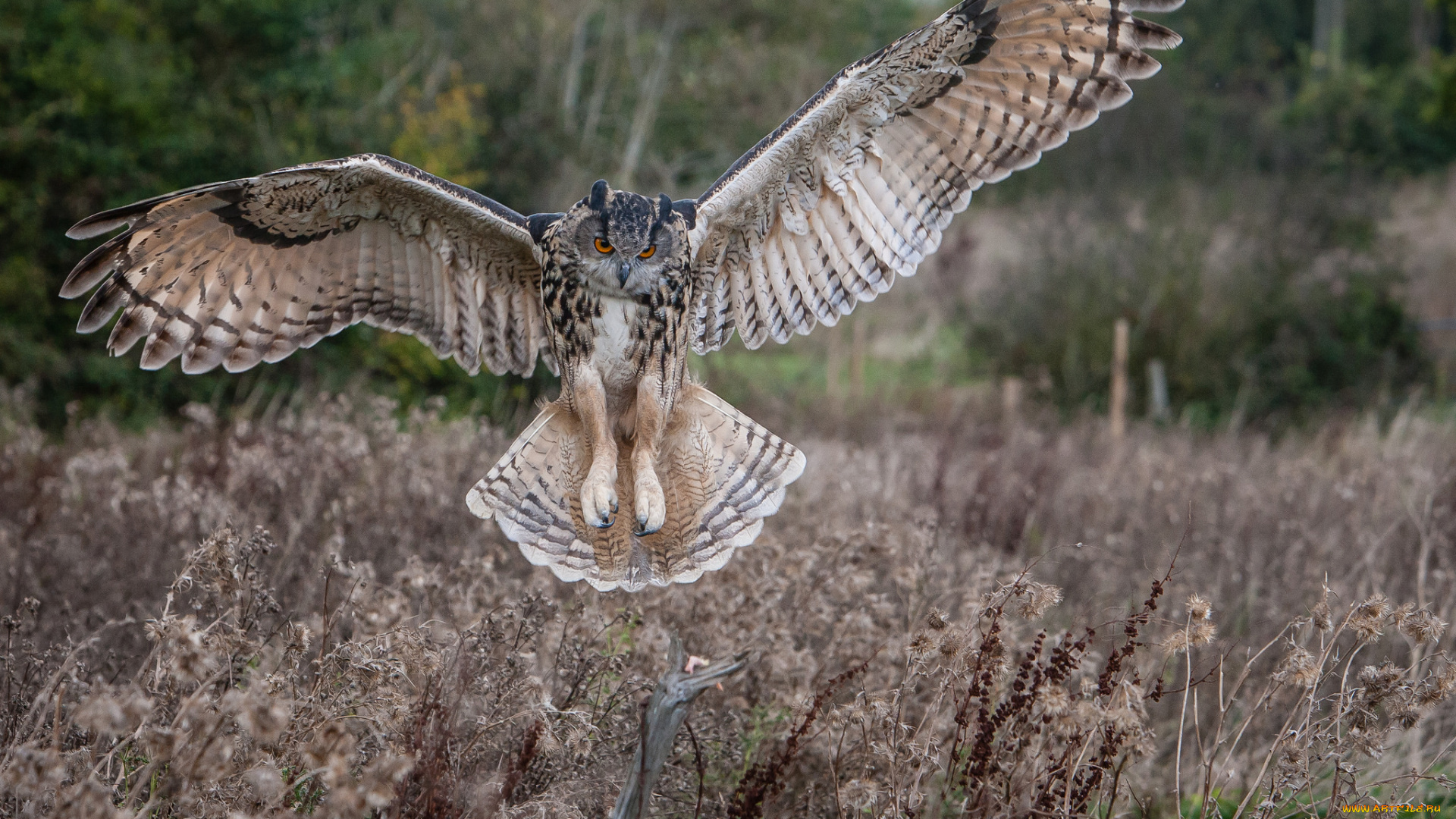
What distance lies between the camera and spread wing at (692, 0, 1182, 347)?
Answer: 3.45 meters

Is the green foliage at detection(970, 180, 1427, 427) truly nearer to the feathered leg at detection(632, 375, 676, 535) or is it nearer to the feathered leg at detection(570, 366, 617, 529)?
the feathered leg at detection(632, 375, 676, 535)

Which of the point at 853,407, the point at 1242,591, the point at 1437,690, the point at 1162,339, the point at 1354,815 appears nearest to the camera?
the point at 1437,690

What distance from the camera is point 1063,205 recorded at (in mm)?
17484

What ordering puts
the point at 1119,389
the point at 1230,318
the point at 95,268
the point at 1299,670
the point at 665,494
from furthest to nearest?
the point at 1230,318 < the point at 1119,389 < the point at 665,494 < the point at 95,268 < the point at 1299,670

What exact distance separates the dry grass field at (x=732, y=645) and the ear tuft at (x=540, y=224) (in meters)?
1.09

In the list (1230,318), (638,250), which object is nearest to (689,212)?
(638,250)

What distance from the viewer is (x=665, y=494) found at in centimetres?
361

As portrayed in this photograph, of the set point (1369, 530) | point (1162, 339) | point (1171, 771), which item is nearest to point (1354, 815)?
point (1171, 771)

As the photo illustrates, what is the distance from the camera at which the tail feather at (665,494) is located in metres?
3.38

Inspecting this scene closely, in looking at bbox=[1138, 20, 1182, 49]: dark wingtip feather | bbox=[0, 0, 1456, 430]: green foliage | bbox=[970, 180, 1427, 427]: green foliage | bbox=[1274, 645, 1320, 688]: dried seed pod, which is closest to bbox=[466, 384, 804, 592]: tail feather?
bbox=[1274, 645, 1320, 688]: dried seed pod

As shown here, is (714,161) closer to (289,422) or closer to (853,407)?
(853,407)

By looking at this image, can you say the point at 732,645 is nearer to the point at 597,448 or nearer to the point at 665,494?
the point at 665,494

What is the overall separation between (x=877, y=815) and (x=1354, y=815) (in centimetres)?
164

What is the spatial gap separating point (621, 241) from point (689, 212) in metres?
0.36
